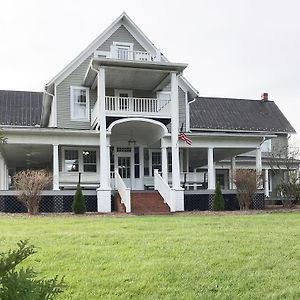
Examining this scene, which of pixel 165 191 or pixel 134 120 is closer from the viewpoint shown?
pixel 165 191

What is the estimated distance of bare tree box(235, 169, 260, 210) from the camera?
21.5 meters

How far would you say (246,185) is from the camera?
71.0 feet

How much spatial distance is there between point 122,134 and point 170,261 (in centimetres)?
1811

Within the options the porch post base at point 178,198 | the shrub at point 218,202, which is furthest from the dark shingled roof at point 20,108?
the shrub at point 218,202

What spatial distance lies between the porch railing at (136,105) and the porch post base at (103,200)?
4079 mm

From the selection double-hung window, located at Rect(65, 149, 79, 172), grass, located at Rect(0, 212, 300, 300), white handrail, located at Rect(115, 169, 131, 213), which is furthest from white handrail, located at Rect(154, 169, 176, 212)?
grass, located at Rect(0, 212, 300, 300)

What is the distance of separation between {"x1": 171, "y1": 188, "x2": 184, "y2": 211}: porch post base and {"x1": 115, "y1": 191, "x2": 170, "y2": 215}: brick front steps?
457 millimetres

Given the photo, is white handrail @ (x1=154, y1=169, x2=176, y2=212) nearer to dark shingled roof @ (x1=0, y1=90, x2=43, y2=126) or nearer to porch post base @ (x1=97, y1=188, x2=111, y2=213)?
porch post base @ (x1=97, y1=188, x2=111, y2=213)

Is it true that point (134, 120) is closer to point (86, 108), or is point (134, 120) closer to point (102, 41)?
point (86, 108)

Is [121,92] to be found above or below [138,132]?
above

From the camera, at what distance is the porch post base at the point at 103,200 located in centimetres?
2095

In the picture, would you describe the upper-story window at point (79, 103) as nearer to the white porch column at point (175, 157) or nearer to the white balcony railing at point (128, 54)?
the white balcony railing at point (128, 54)

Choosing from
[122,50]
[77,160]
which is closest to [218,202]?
[77,160]

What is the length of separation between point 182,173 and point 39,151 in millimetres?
7930
